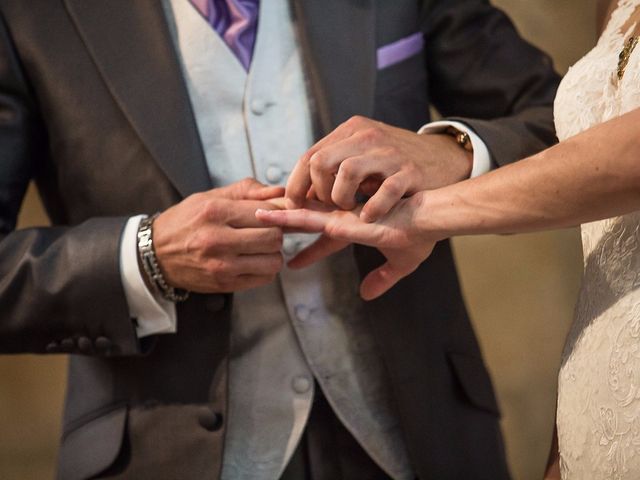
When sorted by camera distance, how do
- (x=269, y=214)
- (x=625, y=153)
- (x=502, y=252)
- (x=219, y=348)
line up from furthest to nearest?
1. (x=502, y=252)
2. (x=219, y=348)
3. (x=269, y=214)
4. (x=625, y=153)

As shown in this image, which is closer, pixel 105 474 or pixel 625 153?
pixel 625 153

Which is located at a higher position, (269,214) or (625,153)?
(625,153)

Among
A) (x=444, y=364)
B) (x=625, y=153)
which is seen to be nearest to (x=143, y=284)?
(x=444, y=364)

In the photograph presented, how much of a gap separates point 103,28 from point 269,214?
359 millimetres

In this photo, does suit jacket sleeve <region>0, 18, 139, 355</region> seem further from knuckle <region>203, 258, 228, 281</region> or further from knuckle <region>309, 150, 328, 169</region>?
knuckle <region>309, 150, 328, 169</region>

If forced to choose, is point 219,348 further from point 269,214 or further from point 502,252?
point 502,252

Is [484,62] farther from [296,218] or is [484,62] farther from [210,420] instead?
[210,420]

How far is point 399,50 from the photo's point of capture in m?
1.32

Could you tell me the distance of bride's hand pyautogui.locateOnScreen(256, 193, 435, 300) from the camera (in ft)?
3.54

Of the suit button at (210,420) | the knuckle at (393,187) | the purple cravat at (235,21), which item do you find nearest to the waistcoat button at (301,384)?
the suit button at (210,420)

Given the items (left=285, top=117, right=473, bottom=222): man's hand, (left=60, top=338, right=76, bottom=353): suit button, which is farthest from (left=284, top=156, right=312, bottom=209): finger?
(left=60, top=338, right=76, bottom=353): suit button

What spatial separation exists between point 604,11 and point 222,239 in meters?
0.56

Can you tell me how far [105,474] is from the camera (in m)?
1.23

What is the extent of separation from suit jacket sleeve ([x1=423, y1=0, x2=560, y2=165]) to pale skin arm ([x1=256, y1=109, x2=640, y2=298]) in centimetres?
34
